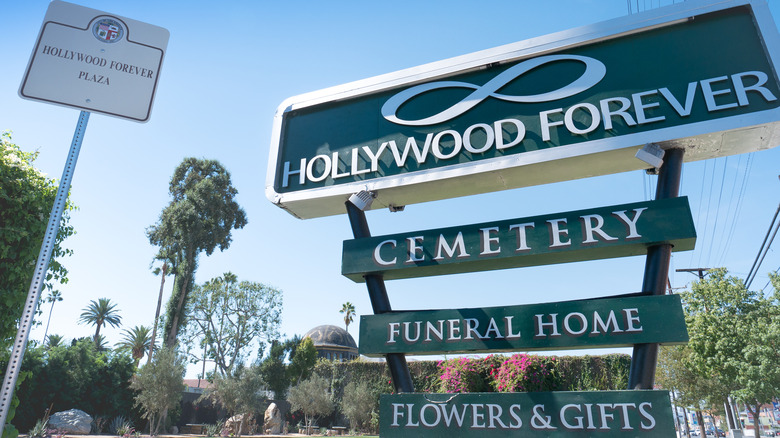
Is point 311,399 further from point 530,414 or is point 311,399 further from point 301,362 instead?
point 530,414

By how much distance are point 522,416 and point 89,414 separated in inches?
1330

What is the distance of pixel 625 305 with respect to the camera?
12.3ft

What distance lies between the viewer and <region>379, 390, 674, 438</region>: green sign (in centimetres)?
347

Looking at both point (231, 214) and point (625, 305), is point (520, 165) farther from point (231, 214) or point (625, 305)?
point (231, 214)

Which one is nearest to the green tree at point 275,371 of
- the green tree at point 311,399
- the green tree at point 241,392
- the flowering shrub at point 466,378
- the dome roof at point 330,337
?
the green tree at point 311,399

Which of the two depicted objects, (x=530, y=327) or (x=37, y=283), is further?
(x=530, y=327)

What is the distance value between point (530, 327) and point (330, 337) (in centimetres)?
6765

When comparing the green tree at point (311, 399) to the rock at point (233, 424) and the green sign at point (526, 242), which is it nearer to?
the rock at point (233, 424)

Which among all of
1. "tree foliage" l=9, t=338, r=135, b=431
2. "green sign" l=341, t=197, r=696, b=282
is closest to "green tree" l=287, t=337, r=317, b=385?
"tree foliage" l=9, t=338, r=135, b=431

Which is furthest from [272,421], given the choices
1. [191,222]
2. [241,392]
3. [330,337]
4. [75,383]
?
[330,337]

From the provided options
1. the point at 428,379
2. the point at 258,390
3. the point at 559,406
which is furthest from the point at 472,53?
the point at 258,390

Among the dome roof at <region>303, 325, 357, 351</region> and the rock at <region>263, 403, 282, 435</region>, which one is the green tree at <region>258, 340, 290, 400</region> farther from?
the dome roof at <region>303, 325, 357, 351</region>

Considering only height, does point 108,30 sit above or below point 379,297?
above

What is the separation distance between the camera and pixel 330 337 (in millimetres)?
68875
